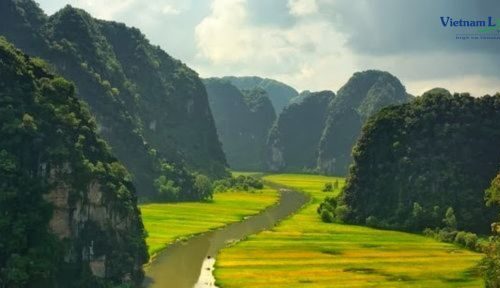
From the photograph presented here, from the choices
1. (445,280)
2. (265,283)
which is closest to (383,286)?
(445,280)

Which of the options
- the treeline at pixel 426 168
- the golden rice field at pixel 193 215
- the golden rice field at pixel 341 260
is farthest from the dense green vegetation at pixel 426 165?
the golden rice field at pixel 193 215

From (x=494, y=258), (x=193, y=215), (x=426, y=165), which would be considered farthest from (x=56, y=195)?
(x=426, y=165)

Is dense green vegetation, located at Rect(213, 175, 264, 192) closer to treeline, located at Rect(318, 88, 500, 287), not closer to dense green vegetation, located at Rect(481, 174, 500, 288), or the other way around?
treeline, located at Rect(318, 88, 500, 287)

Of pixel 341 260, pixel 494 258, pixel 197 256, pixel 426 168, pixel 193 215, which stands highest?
pixel 426 168

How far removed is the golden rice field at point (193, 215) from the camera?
94250 mm

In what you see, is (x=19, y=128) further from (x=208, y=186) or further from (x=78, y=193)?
(x=208, y=186)

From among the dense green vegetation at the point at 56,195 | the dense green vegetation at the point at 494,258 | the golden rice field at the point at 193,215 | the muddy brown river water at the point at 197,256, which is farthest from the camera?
the golden rice field at the point at 193,215

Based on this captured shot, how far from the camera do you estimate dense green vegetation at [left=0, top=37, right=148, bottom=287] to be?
5203 centimetres

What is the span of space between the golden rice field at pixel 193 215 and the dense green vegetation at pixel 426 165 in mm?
23241

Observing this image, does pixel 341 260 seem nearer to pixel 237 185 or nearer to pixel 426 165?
pixel 426 165

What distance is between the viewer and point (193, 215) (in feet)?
390

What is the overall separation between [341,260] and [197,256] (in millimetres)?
19736

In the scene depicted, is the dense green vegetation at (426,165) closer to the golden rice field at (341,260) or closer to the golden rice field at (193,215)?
the golden rice field at (341,260)

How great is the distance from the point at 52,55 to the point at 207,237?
74.8m
